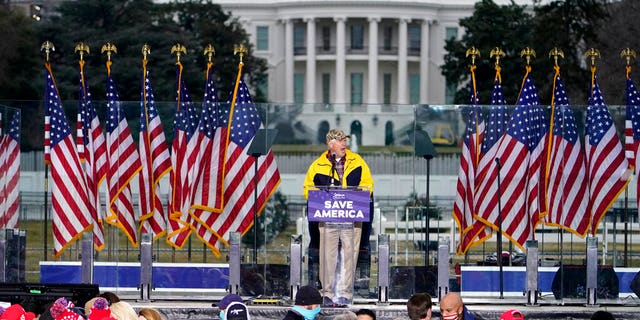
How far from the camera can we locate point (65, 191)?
95.9 ft

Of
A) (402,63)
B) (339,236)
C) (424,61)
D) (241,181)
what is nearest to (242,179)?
(241,181)

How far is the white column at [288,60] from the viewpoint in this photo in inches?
5030

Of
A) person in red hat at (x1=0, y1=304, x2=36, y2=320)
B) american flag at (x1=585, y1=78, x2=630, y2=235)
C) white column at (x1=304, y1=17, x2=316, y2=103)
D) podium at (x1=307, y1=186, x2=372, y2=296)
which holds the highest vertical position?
white column at (x1=304, y1=17, x2=316, y2=103)

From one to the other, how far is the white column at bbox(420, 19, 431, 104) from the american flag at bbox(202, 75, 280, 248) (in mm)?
94131

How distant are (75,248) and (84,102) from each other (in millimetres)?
1970

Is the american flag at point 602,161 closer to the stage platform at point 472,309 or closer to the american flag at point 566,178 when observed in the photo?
the american flag at point 566,178

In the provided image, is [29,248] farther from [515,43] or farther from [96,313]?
[515,43]

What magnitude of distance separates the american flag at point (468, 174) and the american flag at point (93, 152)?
15.7ft

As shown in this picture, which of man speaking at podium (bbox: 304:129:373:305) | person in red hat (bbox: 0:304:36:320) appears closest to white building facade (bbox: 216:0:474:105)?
man speaking at podium (bbox: 304:129:373:305)

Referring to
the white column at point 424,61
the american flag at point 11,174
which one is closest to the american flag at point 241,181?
the american flag at point 11,174

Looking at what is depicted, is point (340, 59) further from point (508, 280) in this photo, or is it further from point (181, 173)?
point (508, 280)

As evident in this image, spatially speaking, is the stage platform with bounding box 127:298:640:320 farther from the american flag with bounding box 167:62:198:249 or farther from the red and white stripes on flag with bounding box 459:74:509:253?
the american flag with bounding box 167:62:198:249

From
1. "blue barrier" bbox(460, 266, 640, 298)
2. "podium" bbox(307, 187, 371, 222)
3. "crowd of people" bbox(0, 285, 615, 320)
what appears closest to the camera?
"crowd of people" bbox(0, 285, 615, 320)

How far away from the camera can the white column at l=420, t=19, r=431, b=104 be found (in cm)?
12512
